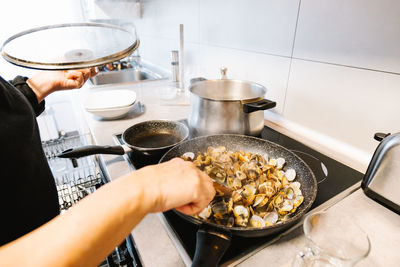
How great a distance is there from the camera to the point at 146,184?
0.32 m

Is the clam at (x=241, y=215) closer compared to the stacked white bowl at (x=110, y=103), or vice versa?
the clam at (x=241, y=215)

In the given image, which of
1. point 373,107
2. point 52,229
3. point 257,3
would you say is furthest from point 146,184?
point 257,3

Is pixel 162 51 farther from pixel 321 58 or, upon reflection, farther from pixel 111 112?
pixel 321 58

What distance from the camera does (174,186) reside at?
1.10ft

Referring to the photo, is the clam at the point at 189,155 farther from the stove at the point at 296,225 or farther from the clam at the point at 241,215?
the clam at the point at 241,215

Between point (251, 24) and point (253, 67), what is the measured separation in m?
0.16

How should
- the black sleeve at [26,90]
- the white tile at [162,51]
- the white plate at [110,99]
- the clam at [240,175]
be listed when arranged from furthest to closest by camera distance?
1. the white tile at [162,51]
2. the white plate at [110,99]
3. the black sleeve at [26,90]
4. the clam at [240,175]

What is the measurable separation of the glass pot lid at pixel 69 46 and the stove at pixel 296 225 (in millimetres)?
321

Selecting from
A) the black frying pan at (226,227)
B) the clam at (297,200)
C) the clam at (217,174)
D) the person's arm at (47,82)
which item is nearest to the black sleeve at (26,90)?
the person's arm at (47,82)

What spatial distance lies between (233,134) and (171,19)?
1114mm

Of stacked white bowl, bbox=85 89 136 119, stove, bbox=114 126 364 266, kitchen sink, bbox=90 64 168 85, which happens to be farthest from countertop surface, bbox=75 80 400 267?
kitchen sink, bbox=90 64 168 85

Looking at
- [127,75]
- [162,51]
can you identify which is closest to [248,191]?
[162,51]

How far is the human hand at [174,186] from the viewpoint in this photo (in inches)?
12.8

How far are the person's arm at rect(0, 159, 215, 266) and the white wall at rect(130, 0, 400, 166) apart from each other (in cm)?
54
